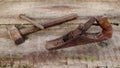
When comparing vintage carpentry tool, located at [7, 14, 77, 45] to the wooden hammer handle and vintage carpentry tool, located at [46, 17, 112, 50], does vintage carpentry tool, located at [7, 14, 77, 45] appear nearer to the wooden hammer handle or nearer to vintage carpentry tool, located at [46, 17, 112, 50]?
the wooden hammer handle

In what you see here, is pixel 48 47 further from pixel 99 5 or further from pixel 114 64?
pixel 99 5

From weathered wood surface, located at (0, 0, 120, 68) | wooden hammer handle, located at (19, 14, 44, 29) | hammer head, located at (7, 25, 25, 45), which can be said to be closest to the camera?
weathered wood surface, located at (0, 0, 120, 68)

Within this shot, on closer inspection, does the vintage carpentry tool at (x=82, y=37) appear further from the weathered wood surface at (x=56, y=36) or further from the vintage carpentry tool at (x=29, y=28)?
the vintage carpentry tool at (x=29, y=28)

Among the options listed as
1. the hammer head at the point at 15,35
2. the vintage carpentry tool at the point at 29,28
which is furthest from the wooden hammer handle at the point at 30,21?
the hammer head at the point at 15,35

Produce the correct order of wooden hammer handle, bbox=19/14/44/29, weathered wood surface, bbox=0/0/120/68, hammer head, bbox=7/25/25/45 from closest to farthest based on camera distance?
1. weathered wood surface, bbox=0/0/120/68
2. hammer head, bbox=7/25/25/45
3. wooden hammer handle, bbox=19/14/44/29

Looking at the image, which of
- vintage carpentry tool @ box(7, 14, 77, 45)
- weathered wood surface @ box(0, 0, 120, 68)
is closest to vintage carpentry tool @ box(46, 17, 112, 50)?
weathered wood surface @ box(0, 0, 120, 68)

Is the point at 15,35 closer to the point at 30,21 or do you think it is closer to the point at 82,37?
the point at 30,21

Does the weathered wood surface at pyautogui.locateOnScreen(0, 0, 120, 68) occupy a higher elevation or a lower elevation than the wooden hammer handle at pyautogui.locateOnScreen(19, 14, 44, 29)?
lower
